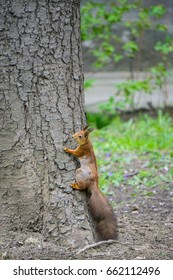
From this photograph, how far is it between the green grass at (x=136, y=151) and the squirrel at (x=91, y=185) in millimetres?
1580

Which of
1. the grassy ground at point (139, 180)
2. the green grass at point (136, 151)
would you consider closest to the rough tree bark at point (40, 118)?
the grassy ground at point (139, 180)

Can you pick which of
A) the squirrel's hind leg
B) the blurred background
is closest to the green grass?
the blurred background

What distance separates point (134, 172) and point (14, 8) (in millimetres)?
2751

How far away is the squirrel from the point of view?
3393 millimetres

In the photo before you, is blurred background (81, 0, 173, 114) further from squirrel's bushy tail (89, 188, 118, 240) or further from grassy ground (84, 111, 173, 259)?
squirrel's bushy tail (89, 188, 118, 240)

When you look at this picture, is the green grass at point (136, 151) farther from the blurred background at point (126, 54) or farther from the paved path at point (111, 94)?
the paved path at point (111, 94)

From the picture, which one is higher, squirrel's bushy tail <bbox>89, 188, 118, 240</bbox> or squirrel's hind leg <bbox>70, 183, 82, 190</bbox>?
squirrel's hind leg <bbox>70, 183, 82, 190</bbox>

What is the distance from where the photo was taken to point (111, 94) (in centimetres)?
938

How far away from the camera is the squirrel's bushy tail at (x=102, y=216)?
11.3 feet

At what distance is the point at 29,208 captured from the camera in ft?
11.2

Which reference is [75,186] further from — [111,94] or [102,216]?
[111,94]

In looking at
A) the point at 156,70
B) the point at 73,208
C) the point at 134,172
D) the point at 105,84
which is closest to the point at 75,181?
the point at 73,208

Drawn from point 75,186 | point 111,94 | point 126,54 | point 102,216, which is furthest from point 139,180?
point 111,94

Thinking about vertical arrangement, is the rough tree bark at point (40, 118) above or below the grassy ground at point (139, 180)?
above
